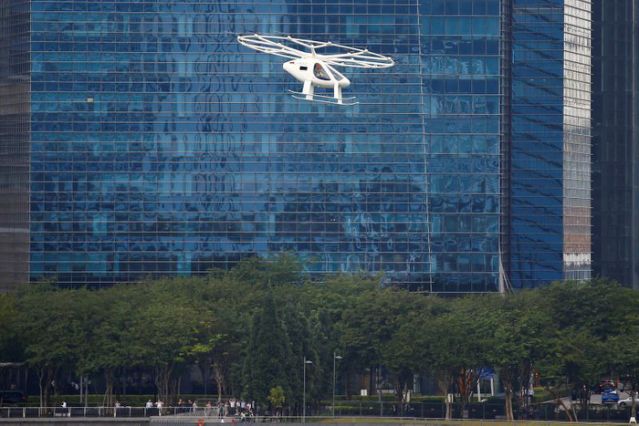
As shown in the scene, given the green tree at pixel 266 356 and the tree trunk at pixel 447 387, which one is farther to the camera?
the tree trunk at pixel 447 387

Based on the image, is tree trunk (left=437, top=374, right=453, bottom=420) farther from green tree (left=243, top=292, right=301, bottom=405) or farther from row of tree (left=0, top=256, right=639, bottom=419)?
green tree (left=243, top=292, right=301, bottom=405)

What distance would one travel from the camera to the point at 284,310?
18662 cm

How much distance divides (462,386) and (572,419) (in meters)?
Answer: 13.0

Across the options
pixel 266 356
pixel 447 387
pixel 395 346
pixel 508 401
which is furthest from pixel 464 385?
pixel 266 356

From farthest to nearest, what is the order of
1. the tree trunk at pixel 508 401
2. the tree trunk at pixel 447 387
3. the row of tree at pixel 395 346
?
1. the tree trunk at pixel 447 387
2. the tree trunk at pixel 508 401
3. the row of tree at pixel 395 346

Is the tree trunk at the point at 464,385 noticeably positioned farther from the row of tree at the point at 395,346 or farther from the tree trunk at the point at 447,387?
the tree trunk at the point at 447,387

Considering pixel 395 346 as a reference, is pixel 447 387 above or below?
below

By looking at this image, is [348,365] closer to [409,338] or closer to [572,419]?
[409,338]

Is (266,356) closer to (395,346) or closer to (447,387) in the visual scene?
(395,346)

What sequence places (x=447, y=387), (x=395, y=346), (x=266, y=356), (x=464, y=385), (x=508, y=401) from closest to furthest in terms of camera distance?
(x=266, y=356) < (x=508, y=401) < (x=447, y=387) < (x=464, y=385) < (x=395, y=346)

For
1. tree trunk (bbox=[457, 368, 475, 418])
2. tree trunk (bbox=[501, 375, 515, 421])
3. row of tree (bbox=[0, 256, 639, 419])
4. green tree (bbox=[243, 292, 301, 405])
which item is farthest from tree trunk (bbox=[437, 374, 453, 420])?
green tree (bbox=[243, 292, 301, 405])

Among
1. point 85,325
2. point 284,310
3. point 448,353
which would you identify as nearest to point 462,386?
point 448,353

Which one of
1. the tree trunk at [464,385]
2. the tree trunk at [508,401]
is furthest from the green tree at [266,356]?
the tree trunk at [508,401]

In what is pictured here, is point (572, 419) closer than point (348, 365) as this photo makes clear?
Yes
